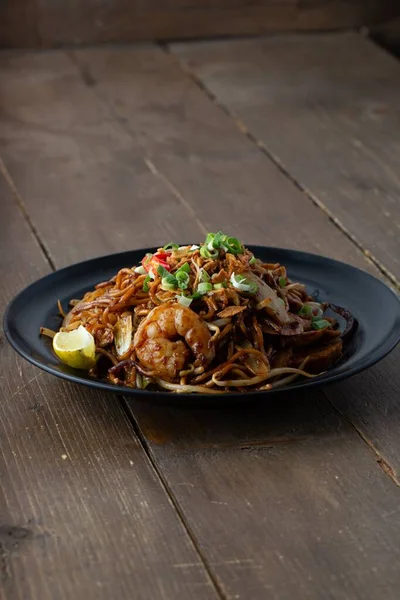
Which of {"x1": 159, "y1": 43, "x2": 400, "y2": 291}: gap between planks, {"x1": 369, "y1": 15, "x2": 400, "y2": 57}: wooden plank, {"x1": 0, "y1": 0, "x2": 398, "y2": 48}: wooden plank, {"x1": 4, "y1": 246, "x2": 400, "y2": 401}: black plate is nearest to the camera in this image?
{"x1": 4, "y1": 246, "x2": 400, "y2": 401}: black plate

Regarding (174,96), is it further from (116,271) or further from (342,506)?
(342,506)

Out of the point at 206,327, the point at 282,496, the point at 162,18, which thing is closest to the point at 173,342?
the point at 206,327

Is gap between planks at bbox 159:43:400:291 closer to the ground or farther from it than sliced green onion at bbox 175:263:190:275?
closer to the ground

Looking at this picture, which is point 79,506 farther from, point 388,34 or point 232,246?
point 388,34

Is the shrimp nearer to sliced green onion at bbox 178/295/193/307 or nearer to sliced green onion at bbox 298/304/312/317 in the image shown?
sliced green onion at bbox 178/295/193/307

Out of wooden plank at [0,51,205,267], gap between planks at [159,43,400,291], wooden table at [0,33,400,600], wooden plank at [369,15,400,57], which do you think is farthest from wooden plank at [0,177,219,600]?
wooden plank at [369,15,400,57]

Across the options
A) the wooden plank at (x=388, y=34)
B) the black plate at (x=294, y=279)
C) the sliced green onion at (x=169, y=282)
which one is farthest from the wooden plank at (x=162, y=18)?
the sliced green onion at (x=169, y=282)

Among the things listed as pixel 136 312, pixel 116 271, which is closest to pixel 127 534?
pixel 136 312
